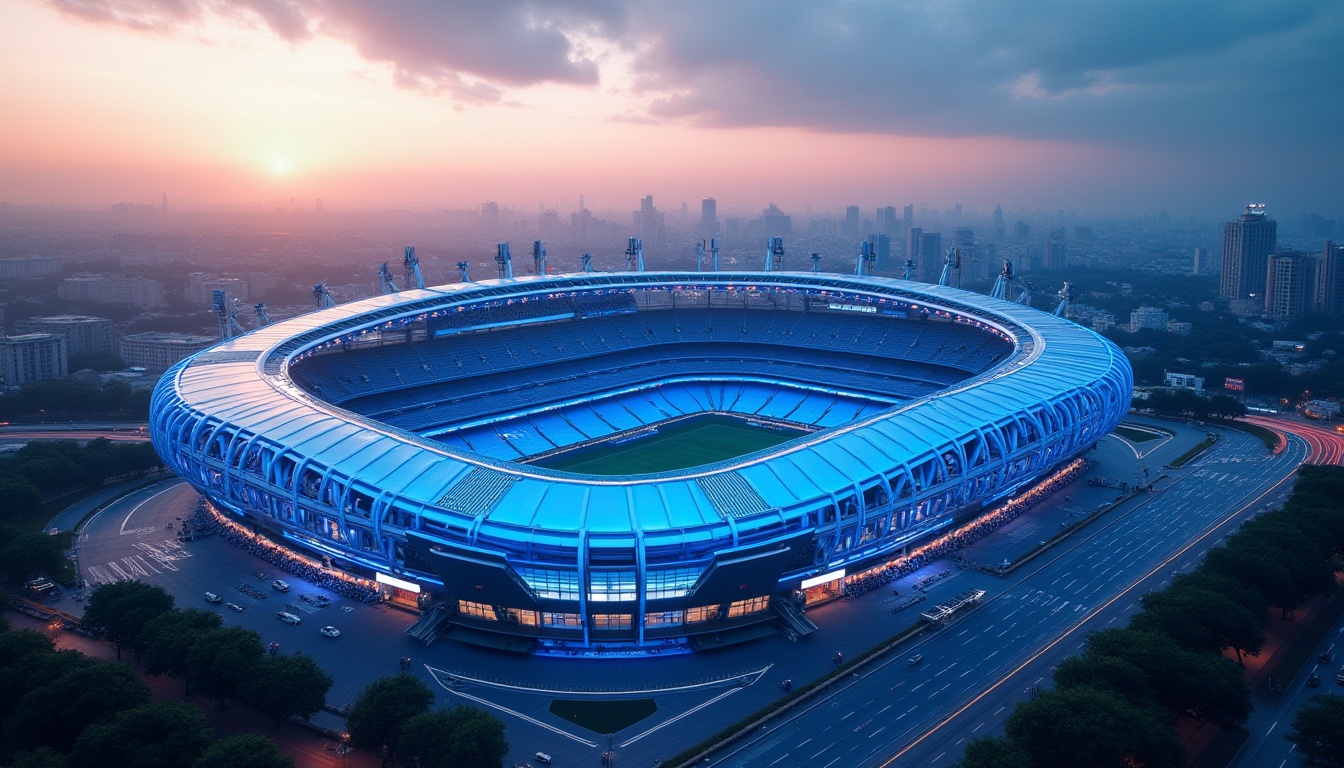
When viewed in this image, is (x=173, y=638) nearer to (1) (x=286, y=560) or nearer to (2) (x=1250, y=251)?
(1) (x=286, y=560)

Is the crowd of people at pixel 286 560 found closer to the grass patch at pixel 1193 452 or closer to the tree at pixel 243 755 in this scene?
the tree at pixel 243 755

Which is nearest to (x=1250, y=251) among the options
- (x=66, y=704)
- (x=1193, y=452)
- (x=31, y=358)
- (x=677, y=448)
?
(x=1193, y=452)

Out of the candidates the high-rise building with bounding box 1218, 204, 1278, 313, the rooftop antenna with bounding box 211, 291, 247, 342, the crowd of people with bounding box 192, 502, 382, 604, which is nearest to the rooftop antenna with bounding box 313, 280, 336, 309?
the rooftop antenna with bounding box 211, 291, 247, 342

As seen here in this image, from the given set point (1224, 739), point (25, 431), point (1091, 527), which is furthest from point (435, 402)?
point (1224, 739)

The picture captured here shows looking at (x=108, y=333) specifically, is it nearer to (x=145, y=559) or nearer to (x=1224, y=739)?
(x=145, y=559)

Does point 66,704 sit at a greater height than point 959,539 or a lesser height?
greater

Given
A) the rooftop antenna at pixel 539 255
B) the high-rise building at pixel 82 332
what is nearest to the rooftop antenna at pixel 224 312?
the rooftop antenna at pixel 539 255
